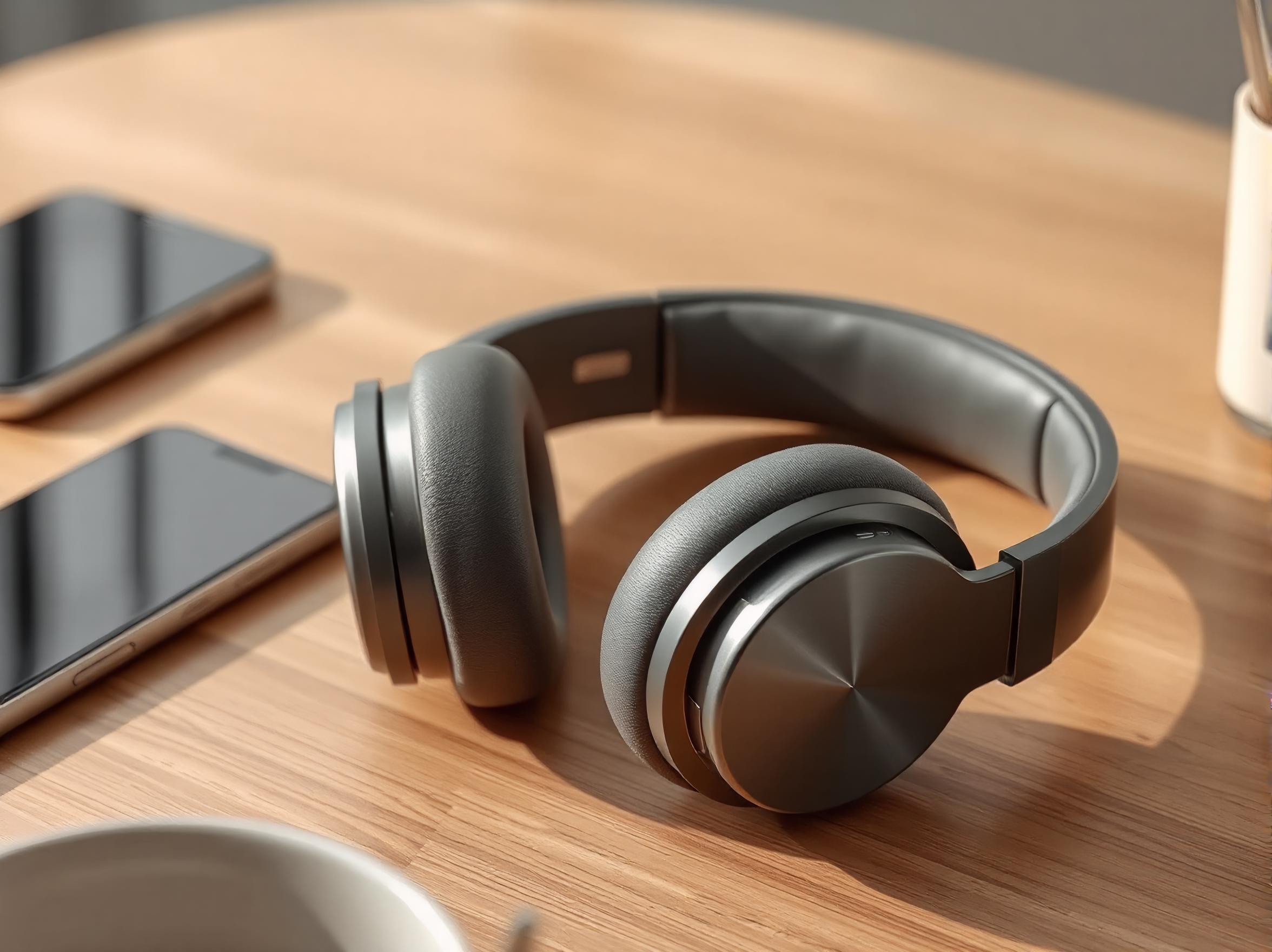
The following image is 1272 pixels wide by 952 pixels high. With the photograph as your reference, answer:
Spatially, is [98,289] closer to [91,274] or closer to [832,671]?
[91,274]

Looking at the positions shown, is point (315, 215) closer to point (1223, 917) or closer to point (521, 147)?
point (521, 147)

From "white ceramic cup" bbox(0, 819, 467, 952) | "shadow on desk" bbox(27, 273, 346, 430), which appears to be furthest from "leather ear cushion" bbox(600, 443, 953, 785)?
"shadow on desk" bbox(27, 273, 346, 430)

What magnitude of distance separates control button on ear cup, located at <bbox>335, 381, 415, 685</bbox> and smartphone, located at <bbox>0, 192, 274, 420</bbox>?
31cm

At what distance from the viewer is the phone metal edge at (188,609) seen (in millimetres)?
573

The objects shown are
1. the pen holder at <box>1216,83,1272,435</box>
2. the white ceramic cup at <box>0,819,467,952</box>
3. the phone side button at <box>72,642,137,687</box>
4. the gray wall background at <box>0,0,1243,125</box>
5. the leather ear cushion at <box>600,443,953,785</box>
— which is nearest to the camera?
the white ceramic cup at <box>0,819,467,952</box>

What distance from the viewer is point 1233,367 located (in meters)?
0.76

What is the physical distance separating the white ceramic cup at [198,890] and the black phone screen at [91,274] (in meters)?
0.44

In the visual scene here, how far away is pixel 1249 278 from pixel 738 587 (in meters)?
0.40

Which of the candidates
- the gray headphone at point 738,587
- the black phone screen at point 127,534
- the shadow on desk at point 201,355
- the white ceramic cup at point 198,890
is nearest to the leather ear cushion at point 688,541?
the gray headphone at point 738,587

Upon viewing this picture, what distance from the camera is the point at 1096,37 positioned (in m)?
1.67

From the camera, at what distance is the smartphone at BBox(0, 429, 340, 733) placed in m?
0.59

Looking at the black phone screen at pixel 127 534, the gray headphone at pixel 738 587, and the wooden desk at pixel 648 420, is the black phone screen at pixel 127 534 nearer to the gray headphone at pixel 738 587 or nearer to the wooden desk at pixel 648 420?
Answer: the wooden desk at pixel 648 420

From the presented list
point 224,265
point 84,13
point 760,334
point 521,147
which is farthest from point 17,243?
point 84,13

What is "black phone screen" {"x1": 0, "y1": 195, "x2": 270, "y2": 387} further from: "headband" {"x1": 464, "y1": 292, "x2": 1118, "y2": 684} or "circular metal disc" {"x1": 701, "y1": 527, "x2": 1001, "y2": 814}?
"circular metal disc" {"x1": 701, "y1": 527, "x2": 1001, "y2": 814}
